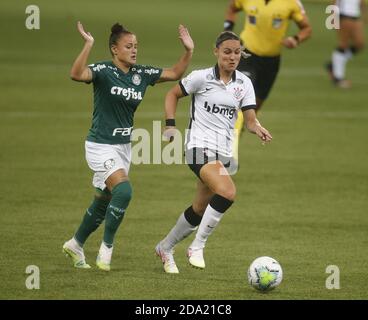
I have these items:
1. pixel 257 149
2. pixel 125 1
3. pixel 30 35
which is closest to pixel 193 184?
pixel 257 149

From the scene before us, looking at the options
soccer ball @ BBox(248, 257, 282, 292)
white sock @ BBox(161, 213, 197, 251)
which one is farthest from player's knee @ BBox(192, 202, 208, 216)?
soccer ball @ BBox(248, 257, 282, 292)

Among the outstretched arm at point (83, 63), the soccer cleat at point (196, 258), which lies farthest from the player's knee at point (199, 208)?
the outstretched arm at point (83, 63)

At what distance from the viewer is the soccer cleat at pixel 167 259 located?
12.0 meters

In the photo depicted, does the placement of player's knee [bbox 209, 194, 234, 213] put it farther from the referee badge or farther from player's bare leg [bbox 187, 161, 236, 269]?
the referee badge

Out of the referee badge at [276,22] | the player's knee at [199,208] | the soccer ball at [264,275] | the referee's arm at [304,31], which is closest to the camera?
the soccer ball at [264,275]

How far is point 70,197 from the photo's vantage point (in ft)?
53.7

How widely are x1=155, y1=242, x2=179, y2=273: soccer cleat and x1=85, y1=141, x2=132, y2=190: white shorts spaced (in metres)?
0.94

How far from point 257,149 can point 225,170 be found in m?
9.66

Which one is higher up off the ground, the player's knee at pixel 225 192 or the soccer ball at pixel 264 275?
the player's knee at pixel 225 192

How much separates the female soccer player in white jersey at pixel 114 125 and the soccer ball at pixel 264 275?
4.99ft

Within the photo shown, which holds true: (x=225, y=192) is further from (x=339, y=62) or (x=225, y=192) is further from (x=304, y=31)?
(x=339, y=62)

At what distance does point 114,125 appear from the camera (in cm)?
1184

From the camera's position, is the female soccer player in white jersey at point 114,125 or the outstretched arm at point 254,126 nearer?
the outstretched arm at point 254,126

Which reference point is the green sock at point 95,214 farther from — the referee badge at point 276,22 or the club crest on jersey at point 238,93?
the referee badge at point 276,22
